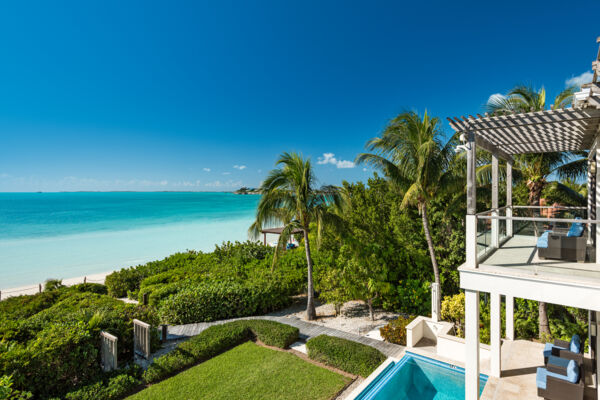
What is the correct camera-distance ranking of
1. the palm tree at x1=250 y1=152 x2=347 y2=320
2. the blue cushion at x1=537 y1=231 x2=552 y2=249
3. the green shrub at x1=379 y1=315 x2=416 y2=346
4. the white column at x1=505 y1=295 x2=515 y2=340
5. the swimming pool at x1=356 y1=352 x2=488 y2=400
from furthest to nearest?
the palm tree at x1=250 y1=152 x2=347 y2=320 → the green shrub at x1=379 y1=315 x2=416 y2=346 → the white column at x1=505 y1=295 x2=515 y2=340 → the swimming pool at x1=356 y1=352 x2=488 y2=400 → the blue cushion at x1=537 y1=231 x2=552 y2=249

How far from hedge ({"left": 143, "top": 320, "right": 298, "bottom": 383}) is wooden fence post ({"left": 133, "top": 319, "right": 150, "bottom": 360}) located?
51cm

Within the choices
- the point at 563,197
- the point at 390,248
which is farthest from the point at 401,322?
the point at 563,197

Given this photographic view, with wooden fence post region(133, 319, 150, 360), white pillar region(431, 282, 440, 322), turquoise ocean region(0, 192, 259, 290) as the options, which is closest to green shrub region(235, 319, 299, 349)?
wooden fence post region(133, 319, 150, 360)

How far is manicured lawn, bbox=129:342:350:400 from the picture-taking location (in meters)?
6.35

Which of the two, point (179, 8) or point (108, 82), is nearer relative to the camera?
point (179, 8)

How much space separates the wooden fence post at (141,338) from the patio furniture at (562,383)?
867 cm

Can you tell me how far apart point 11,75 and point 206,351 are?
160 ft

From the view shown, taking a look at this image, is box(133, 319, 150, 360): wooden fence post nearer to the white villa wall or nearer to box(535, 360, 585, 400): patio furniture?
the white villa wall

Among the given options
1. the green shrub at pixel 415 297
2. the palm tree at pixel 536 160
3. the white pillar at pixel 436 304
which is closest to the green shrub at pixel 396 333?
the white pillar at pixel 436 304

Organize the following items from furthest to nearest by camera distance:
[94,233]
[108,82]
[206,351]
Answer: [94,233]
[108,82]
[206,351]

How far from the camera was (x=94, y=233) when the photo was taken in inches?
1896

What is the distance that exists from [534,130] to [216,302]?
1117cm

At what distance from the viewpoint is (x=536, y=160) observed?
10.7 m

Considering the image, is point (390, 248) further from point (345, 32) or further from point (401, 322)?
point (345, 32)
